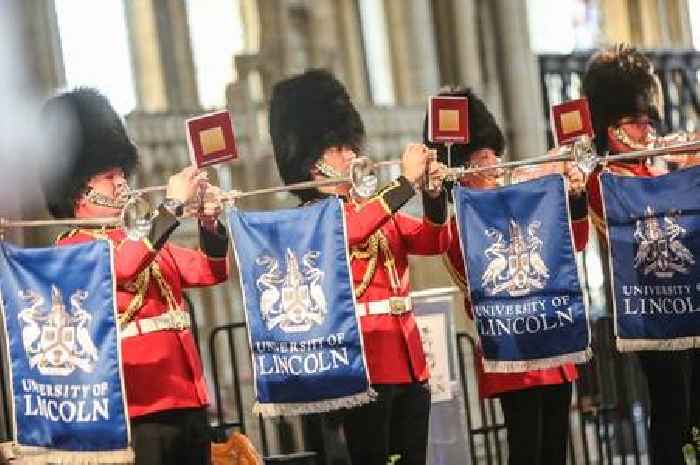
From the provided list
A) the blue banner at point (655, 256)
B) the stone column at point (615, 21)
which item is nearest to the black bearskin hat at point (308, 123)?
the blue banner at point (655, 256)

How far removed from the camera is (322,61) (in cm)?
800

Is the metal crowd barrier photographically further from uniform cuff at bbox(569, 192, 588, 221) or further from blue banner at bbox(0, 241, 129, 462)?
blue banner at bbox(0, 241, 129, 462)

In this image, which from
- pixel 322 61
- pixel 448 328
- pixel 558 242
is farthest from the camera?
pixel 322 61

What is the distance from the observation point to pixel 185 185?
13.8 feet

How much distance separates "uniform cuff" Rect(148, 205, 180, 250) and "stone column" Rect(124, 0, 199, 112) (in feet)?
10.7

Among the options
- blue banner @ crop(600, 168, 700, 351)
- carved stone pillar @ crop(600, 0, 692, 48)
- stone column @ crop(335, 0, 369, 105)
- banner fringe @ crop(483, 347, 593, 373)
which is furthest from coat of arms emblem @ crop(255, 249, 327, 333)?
carved stone pillar @ crop(600, 0, 692, 48)

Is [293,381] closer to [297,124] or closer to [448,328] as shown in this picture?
[297,124]

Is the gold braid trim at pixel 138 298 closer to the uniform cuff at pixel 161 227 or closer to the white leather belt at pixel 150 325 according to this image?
the white leather belt at pixel 150 325

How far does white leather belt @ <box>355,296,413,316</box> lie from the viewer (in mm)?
Result: 4566

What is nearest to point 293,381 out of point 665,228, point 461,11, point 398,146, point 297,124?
point 297,124

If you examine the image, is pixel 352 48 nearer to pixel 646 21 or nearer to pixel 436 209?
pixel 646 21

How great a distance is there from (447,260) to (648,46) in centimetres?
564

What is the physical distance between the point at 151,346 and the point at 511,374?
1.16 metres

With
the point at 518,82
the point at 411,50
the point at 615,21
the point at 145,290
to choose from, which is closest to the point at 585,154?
the point at 145,290
